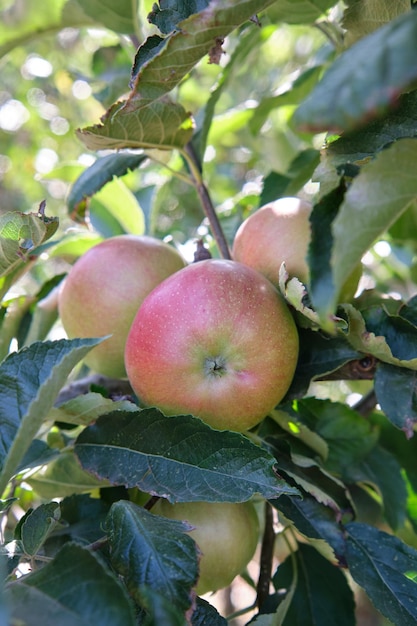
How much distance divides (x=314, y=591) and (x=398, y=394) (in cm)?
41

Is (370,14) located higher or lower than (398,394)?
higher

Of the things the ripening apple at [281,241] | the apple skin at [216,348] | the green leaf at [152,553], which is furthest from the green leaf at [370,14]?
the green leaf at [152,553]

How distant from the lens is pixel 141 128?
2.73ft

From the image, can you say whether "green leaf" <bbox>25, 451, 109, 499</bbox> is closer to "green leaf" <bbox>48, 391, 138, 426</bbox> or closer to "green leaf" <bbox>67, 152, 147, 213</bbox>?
"green leaf" <bbox>48, 391, 138, 426</bbox>

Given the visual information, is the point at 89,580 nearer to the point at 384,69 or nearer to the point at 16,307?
the point at 384,69

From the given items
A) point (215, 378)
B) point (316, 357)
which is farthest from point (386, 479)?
point (215, 378)

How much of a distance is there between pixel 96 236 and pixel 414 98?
2.25 ft

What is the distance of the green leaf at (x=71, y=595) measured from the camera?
466mm

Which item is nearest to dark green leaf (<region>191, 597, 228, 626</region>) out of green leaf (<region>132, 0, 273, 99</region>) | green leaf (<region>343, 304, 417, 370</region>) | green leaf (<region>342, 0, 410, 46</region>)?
green leaf (<region>343, 304, 417, 370</region>)

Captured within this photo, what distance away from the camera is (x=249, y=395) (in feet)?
2.41

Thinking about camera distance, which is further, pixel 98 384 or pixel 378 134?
pixel 98 384

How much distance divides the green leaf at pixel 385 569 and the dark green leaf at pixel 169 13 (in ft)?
2.15

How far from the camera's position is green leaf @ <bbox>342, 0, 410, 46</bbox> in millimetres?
687

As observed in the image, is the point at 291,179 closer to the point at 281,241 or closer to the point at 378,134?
the point at 281,241
